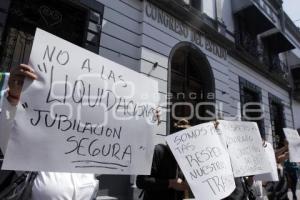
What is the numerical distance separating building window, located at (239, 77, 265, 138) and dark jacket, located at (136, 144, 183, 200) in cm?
836

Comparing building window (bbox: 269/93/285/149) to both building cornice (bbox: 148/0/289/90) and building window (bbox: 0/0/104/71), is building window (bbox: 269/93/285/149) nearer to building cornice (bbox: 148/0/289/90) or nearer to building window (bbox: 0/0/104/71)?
building cornice (bbox: 148/0/289/90)

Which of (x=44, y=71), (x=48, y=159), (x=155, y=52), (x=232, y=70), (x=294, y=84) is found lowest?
(x=48, y=159)

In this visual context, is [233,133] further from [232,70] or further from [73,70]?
[232,70]

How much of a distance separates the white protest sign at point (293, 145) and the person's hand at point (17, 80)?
13.4 feet

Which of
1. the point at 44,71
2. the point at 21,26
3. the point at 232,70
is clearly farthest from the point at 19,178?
the point at 232,70

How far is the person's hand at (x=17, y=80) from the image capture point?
1.59m

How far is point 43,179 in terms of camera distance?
172 centimetres

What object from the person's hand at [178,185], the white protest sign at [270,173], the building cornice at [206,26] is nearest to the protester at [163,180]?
the person's hand at [178,185]

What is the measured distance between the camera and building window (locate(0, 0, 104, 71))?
14.7 ft

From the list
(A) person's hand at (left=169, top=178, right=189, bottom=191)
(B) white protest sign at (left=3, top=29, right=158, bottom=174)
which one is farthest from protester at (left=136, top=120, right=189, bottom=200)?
(B) white protest sign at (left=3, top=29, right=158, bottom=174)

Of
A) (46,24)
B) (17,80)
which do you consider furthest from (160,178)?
(46,24)

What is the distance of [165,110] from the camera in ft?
21.5

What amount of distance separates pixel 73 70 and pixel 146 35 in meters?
5.00

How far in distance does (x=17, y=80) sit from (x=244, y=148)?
2.47 m
